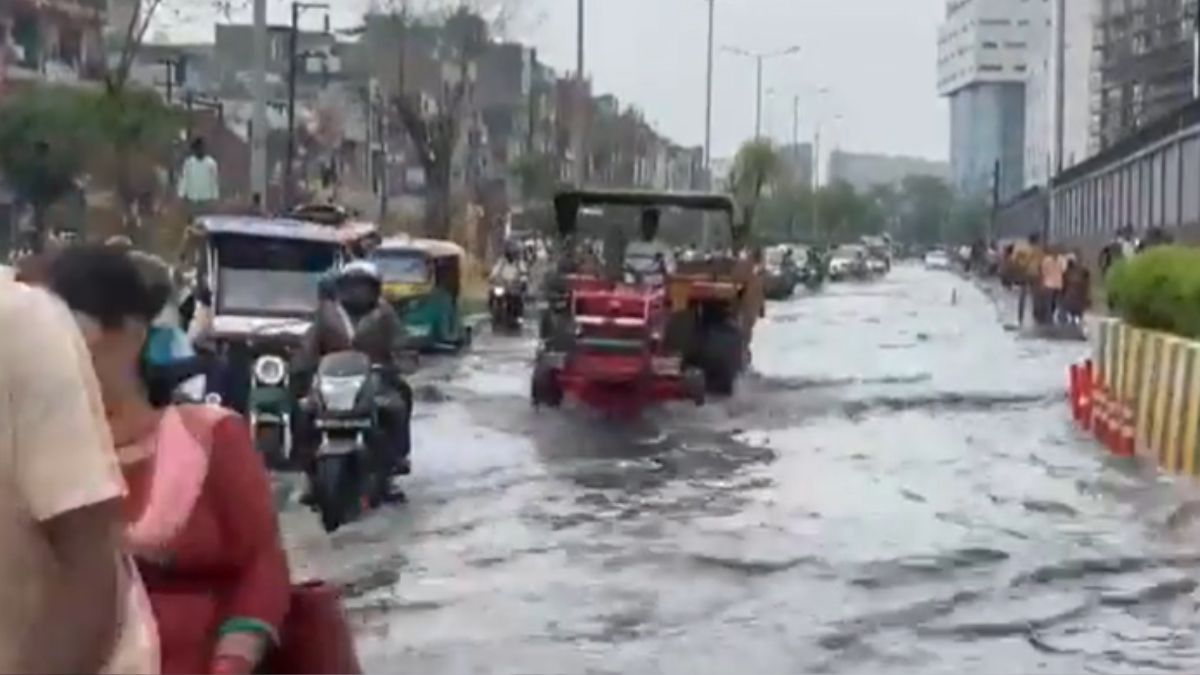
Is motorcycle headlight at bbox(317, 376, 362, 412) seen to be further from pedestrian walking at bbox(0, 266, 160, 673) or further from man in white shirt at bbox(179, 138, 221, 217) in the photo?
man in white shirt at bbox(179, 138, 221, 217)

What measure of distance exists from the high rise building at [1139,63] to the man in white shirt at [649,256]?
8535 centimetres

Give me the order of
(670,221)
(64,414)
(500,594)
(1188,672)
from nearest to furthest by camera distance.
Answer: (64,414) < (1188,672) < (500,594) < (670,221)

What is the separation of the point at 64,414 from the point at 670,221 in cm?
2969

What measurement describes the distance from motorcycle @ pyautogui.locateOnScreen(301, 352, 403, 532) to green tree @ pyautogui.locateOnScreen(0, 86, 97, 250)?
124 feet

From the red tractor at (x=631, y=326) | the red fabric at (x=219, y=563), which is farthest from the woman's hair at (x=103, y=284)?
the red tractor at (x=631, y=326)

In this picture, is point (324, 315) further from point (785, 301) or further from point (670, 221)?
point (785, 301)

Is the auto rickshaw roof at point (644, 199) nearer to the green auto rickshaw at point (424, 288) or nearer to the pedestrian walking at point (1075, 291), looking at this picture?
the green auto rickshaw at point (424, 288)

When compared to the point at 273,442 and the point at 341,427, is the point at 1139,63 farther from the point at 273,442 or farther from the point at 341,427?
the point at 341,427

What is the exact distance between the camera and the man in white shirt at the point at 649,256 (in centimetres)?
2939

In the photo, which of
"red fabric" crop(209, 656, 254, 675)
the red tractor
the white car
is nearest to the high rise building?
the white car

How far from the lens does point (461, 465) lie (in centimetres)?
2142

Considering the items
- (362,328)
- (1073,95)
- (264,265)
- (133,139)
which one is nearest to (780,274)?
(133,139)

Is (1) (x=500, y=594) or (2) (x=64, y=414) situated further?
(1) (x=500, y=594)

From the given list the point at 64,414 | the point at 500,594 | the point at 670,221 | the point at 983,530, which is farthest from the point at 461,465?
the point at 64,414
